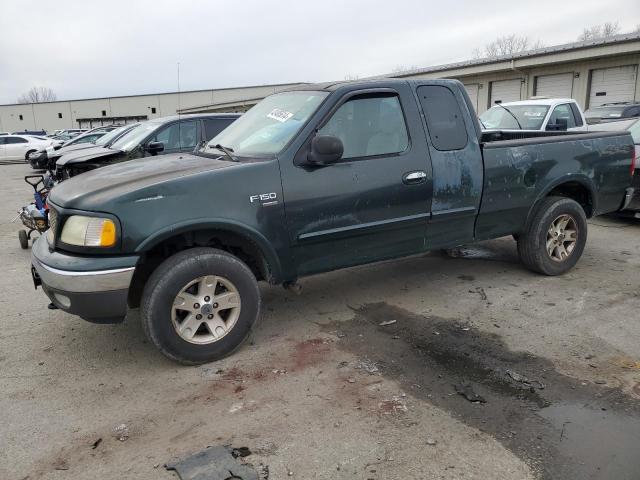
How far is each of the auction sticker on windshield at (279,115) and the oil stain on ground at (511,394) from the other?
178 centimetres

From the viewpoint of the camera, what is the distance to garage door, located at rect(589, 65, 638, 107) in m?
18.0

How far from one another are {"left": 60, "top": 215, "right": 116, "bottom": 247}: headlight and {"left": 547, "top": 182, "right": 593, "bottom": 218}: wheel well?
4346 mm

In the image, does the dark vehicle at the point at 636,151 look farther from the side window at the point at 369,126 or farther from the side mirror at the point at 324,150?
the side mirror at the point at 324,150

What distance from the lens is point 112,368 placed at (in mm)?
3756

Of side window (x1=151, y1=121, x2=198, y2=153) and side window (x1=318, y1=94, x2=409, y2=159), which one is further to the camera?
side window (x1=151, y1=121, x2=198, y2=153)

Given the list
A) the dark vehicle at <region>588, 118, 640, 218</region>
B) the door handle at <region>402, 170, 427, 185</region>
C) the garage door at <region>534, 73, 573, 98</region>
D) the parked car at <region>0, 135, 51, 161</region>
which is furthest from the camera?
the parked car at <region>0, 135, 51, 161</region>

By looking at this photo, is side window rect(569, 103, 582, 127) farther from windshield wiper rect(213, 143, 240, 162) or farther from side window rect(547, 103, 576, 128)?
windshield wiper rect(213, 143, 240, 162)

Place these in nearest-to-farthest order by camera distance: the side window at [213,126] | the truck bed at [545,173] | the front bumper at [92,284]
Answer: the front bumper at [92,284] → the truck bed at [545,173] → the side window at [213,126]

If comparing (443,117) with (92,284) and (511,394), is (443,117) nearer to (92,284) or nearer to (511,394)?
(511,394)

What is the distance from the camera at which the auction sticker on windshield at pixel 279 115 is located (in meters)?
4.28

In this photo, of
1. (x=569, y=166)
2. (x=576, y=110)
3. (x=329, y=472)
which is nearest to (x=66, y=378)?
(x=329, y=472)

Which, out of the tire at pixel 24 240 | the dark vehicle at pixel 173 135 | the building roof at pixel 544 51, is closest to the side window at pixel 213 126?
the dark vehicle at pixel 173 135

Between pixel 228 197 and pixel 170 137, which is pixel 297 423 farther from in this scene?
pixel 170 137

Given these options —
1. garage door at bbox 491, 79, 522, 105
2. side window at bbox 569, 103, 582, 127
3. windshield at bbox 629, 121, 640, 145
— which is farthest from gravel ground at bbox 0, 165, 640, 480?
garage door at bbox 491, 79, 522, 105
